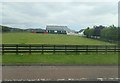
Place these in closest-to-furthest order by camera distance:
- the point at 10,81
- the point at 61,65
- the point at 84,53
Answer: the point at 10,81
the point at 61,65
the point at 84,53

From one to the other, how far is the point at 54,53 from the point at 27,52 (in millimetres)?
2250

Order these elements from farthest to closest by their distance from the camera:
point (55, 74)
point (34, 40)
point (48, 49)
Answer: point (34, 40)
point (48, 49)
point (55, 74)

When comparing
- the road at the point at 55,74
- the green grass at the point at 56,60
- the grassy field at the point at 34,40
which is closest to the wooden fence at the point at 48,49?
the green grass at the point at 56,60

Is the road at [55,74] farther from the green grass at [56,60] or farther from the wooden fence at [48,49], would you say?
the wooden fence at [48,49]

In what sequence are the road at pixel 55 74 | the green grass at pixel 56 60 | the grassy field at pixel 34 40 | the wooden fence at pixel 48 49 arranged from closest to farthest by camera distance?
1. the road at pixel 55 74
2. the green grass at pixel 56 60
3. the wooden fence at pixel 48 49
4. the grassy field at pixel 34 40

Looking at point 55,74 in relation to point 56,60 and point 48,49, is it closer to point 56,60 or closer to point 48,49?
point 56,60

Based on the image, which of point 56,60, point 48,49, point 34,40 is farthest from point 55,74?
point 34,40

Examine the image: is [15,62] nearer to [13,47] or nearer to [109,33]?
[13,47]

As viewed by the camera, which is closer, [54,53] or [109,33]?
[54,53]

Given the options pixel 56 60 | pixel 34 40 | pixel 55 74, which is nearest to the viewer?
pixel 55 74

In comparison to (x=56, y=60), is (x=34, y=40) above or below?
above

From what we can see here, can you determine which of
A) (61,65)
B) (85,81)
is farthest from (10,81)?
(61,65)

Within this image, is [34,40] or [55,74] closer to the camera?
[55,74]

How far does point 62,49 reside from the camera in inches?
715
